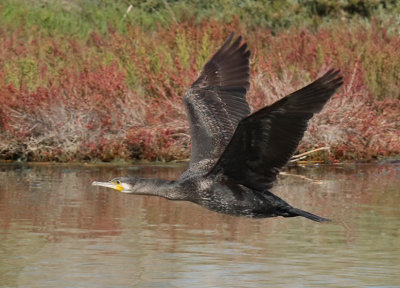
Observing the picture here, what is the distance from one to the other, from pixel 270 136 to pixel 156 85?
807 centimetres

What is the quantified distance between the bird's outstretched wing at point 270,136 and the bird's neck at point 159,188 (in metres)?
0.35

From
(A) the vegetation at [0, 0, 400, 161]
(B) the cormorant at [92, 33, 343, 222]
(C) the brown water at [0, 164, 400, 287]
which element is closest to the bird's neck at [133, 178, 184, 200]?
(B) the cormorant at [92, 33, 343, 222]

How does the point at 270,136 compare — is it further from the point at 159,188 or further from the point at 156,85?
the point at 156,85

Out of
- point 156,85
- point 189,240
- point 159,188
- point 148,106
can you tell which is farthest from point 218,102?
point 156,85

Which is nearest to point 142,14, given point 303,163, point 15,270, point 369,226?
point 303,163

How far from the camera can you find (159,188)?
8.62 m

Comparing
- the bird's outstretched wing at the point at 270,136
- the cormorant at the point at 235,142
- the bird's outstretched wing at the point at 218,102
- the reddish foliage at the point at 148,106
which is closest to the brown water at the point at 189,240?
the cormorant at the point at 235,142

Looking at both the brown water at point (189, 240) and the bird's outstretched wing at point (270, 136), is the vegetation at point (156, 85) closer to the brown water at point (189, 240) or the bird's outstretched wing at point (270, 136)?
the brown water at point (189, 240)

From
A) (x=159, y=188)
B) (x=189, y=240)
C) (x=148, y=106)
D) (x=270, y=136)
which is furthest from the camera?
(x=148, y=106)

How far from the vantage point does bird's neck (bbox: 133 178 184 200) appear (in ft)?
28.1

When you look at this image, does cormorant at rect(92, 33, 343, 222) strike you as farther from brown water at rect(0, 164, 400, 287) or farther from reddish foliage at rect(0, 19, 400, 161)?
reddish foliage at rect(0, 19, 400, 161)

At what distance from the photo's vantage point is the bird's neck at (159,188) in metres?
8.56

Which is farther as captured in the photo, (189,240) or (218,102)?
(218,102)

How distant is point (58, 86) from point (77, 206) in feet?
17.0
